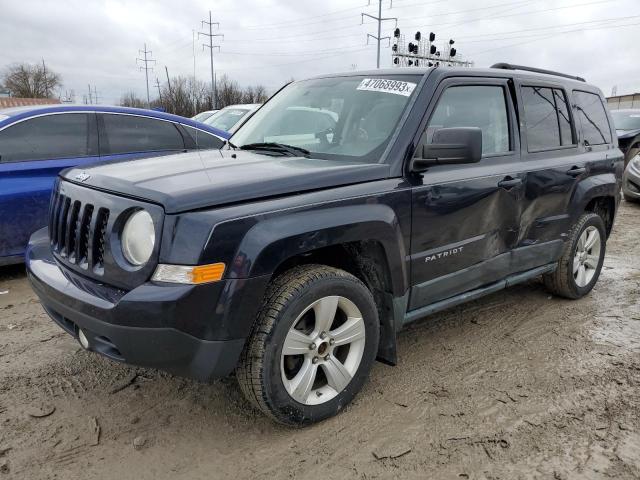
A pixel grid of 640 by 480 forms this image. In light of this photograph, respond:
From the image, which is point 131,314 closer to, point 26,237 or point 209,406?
point 209,406

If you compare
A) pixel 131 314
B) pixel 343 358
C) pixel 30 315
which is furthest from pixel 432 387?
pixel 30 315

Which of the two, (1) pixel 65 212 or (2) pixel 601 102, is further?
(2) pixel 601 102

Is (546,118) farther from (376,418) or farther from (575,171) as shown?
(376,418)

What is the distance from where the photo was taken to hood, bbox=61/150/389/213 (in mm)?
2262

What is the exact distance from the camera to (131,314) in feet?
7.13

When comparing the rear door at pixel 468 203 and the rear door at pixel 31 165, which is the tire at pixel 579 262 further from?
the rear door at pixel 31 165

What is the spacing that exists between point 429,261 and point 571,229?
192 centimetres

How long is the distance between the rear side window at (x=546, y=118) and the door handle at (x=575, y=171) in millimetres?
203

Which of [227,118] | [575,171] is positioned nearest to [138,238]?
[575,171]

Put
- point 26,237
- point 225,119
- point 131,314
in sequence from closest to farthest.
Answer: point 131,314
point 26,237
point 225,119

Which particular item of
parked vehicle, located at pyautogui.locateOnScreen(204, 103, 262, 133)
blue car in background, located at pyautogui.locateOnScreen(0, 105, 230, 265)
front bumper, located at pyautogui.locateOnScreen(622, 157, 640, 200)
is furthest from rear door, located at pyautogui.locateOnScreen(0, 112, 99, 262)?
front bumper, located at pyautogui.locateOnScreen(622, 157, 640, 200)

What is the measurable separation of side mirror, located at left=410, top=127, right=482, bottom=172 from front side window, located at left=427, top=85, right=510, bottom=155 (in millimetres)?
227

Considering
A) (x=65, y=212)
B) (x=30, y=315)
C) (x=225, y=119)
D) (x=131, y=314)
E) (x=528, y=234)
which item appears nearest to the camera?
(x=131, y=314)

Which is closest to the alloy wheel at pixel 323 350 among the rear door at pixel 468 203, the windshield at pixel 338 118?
the rear door at pixel 468 203
